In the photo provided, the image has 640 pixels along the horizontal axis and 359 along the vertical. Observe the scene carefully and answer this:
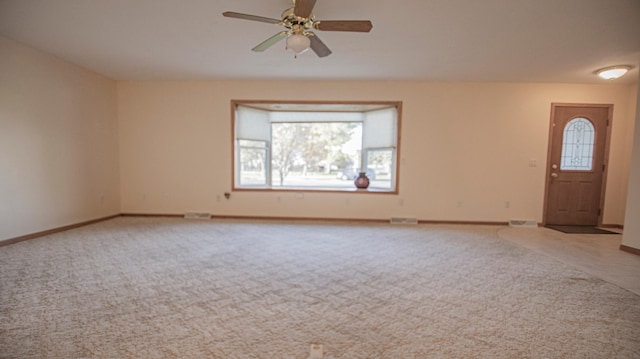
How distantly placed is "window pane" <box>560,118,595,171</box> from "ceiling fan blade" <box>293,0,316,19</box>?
533 centimetres

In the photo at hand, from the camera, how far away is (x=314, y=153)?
5.61 m

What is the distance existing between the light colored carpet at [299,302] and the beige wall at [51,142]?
2.00 ft

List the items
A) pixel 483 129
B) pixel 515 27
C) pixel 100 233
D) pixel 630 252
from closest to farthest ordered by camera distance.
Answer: pixel 515 27 → pixel 630 252 → pixel 100 233 → pixel 483 129

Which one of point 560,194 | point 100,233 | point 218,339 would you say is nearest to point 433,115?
point 560,194

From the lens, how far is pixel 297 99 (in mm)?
5004

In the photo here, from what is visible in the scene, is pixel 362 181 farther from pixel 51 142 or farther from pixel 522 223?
pixel 51 142

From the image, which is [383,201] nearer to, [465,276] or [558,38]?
[465,276]

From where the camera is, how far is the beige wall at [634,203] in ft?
11.3

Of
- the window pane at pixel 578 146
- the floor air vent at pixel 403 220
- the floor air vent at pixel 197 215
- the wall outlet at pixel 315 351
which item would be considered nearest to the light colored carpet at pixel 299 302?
the wall outlet at pixel 315 351

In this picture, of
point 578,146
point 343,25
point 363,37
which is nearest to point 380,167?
point 363,37

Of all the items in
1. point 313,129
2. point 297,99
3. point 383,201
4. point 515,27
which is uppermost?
point 515,27

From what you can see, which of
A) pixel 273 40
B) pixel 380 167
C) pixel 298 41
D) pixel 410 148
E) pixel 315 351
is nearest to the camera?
pixel 315 351

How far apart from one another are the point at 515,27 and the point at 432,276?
278 centimetres

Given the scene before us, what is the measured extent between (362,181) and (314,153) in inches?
47.3
